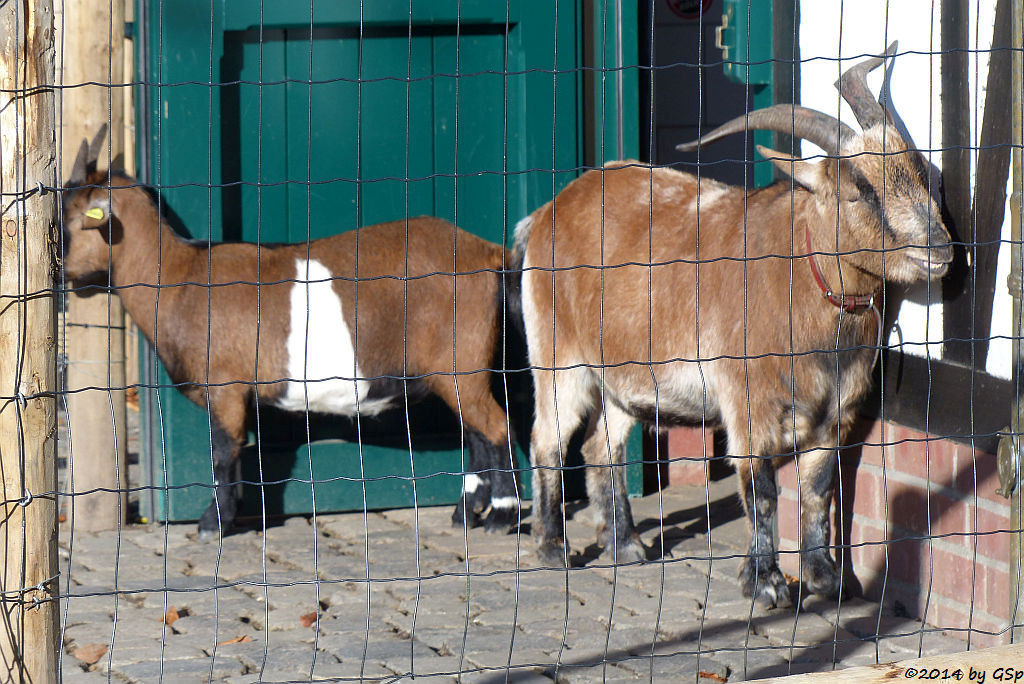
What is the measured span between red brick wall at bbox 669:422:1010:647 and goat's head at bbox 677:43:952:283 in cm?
60

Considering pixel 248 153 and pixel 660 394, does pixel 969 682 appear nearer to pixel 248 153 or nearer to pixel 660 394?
pixel 660 394

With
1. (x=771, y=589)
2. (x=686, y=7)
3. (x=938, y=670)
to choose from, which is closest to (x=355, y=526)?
(x=771, y=589)

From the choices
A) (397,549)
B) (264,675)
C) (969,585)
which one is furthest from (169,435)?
(969,585)

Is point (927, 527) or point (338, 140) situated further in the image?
point (338, 140)

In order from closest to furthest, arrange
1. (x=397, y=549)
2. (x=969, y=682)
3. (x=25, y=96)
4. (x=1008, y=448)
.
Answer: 1. (x=25, y=96)
2. (x=969, y=682)
3. (x=1008, y=448)
4. (x=397, y=549)

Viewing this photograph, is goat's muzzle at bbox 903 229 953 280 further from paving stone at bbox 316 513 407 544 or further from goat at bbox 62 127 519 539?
paving stone at bbox 316 513 407 544

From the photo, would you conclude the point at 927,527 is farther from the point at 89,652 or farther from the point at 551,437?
the point at 89,652

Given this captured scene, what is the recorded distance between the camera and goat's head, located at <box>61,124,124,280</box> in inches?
215

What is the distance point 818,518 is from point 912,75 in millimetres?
1735

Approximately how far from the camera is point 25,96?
8.95 feet

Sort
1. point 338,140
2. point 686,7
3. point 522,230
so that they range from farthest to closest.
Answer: point 686,7, point 338,140, point 522,230

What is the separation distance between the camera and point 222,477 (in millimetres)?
5715

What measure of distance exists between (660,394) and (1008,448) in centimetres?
163

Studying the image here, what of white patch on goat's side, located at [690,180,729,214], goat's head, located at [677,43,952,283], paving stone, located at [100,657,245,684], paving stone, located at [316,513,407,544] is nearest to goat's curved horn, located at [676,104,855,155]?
goat's head, located at [677,43,952,283]
